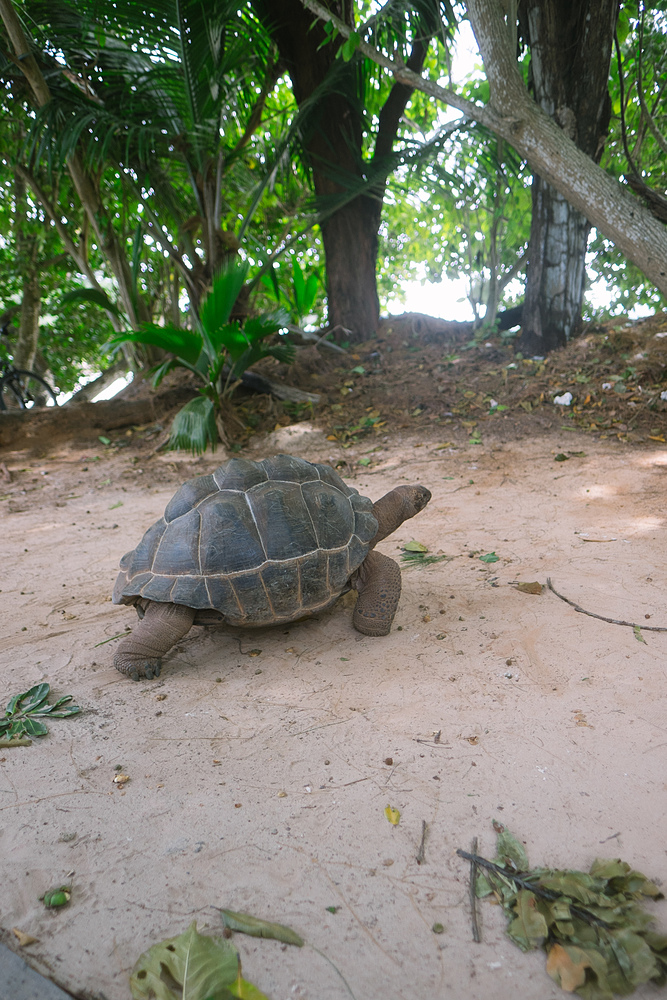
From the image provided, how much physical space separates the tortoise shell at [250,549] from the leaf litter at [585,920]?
4.60 feet

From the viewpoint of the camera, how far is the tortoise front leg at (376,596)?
2885 mm

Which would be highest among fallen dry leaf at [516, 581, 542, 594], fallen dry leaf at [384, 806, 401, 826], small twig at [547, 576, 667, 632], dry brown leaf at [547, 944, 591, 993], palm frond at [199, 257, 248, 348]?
palm frond at [199, 257, 248, 348]

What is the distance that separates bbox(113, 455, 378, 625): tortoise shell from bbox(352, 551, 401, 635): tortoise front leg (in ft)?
0.45

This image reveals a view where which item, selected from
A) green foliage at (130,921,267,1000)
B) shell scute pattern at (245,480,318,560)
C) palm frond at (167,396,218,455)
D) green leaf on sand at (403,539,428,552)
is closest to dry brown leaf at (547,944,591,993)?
green foliage at (130,921,267,1000)

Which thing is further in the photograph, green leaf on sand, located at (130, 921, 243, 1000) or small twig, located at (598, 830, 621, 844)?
small twig, located at (598, 830, 621, 844)

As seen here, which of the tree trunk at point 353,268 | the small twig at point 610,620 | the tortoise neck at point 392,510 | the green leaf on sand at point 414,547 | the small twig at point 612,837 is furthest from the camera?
the tree trunk at point 353,268

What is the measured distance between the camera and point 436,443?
6.45 meters

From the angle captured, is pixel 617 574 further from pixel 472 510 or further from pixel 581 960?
pixel 581 960

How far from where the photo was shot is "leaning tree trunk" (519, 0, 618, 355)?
258 inches

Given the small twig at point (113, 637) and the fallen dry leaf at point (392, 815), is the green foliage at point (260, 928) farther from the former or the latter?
the small twig at point (113, 637)

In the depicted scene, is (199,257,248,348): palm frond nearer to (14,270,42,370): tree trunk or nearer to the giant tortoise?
the giant tortoise

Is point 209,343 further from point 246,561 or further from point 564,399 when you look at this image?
point 246,561

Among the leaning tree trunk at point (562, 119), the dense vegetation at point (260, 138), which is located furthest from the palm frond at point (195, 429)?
the leaning tree trunk at point (562, 119)

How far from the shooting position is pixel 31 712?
7.89 feet
